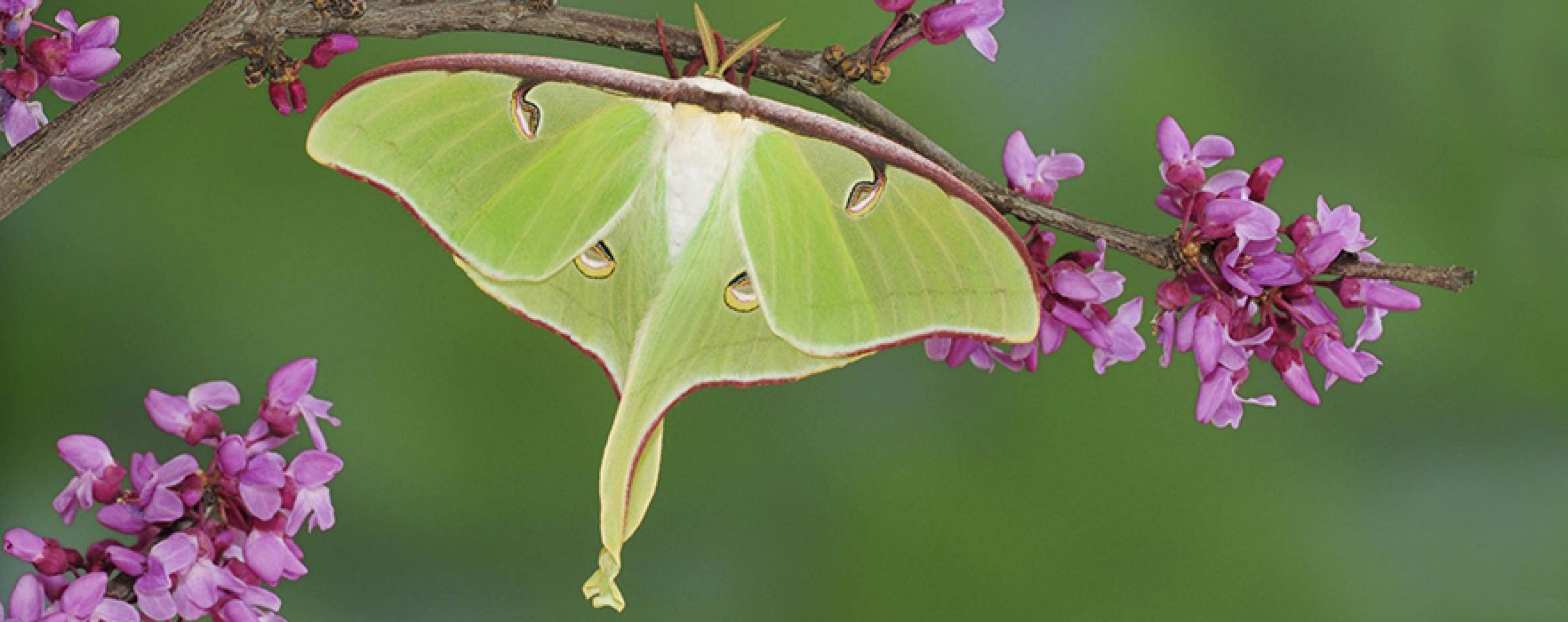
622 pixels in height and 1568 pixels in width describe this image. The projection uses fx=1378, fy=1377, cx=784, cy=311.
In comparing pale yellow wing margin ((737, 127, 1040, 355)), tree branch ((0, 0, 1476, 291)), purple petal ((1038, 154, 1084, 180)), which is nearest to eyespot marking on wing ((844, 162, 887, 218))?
pale yellow wing margin ((737, 127, 1040, 355))

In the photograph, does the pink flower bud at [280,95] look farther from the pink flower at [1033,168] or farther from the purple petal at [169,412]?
the pink flower at [1033,168]

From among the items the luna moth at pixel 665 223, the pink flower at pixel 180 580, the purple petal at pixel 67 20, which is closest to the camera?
the luna moth at pixel 665 223

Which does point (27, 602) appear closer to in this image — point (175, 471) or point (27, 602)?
point (27, 602)

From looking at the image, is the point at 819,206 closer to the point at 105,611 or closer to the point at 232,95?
the point at 105,611

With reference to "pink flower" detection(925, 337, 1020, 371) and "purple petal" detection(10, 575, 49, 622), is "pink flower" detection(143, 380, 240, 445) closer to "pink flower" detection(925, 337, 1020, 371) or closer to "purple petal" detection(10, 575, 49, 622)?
"purple petal" detection(10, 575, 49, 622)

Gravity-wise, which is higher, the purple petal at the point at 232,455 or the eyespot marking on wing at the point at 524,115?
the eyespot marking on wing at the point at 524,115

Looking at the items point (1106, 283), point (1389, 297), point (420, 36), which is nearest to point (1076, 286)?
point (1106, 283)

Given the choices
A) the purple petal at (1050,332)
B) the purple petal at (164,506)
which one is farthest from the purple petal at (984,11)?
the purple petal at (164,506)
